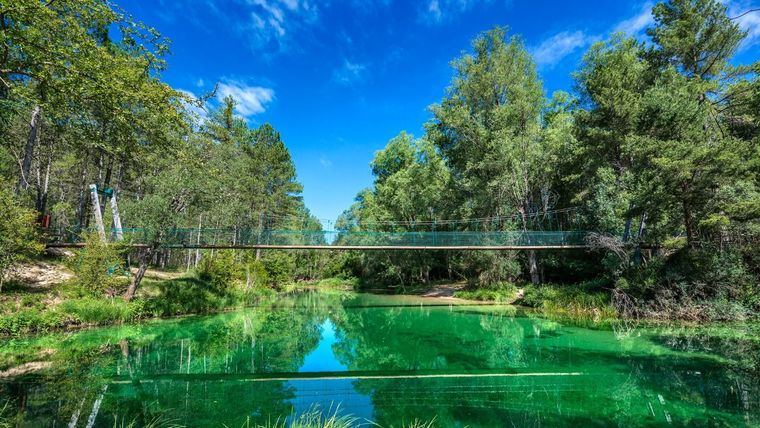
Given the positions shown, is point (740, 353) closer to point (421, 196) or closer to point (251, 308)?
point (251, 308)

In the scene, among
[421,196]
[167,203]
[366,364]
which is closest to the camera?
[366,364]

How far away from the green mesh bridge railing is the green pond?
325 centimetres

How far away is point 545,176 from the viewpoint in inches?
732

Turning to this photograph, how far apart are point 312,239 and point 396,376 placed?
34.5ft

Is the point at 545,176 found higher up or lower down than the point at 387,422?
higher up

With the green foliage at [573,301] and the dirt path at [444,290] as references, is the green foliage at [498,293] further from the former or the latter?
the dirt path at [444,290]

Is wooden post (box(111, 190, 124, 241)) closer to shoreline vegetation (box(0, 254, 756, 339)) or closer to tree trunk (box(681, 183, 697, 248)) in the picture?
shoreline vegetation (box(0, 254, 756, 339))

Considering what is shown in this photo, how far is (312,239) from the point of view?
Answer: 1666cm

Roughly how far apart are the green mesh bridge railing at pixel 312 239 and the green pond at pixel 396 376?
325 centimetres

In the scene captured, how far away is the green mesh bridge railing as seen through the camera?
1287cm

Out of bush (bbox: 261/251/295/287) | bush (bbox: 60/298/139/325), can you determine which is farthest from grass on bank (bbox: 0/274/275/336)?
bush (bbox: 261/251/295/287)

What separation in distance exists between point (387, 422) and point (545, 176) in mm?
16896

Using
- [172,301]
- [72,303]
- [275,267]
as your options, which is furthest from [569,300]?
[275,267]

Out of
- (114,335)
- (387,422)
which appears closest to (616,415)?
(387,422)
